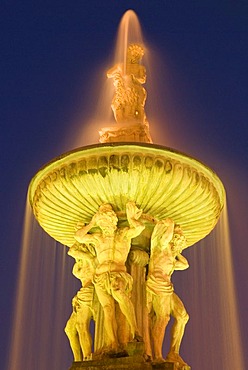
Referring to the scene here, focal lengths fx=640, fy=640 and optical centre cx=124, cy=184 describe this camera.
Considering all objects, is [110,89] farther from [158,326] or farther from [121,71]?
[158,326]

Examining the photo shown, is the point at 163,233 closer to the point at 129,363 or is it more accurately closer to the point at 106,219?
the point at 106,219

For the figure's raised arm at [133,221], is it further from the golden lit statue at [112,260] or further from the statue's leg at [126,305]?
the statue's leg at [126,305]

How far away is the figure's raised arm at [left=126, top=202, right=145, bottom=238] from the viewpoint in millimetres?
10195

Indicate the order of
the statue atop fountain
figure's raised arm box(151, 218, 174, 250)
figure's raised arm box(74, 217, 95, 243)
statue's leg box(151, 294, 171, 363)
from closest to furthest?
1. statue's leg box(151, 294, 171, 363)
2. figure's raised arm box(74, 217, 95, 243)
3. figure's raised arm box(151, 218, 174, 250)
4. the statue atop fountain

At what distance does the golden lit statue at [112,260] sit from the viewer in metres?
9.80

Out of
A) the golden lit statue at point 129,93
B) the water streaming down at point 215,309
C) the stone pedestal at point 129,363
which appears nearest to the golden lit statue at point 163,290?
the stone pedestal at point 129,363

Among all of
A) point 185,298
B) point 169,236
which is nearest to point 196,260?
point 185,298

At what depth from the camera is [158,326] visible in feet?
33.5

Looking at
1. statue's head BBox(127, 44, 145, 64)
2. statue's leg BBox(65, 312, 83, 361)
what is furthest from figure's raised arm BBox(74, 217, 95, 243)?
statue's head BBox(127, 44, 145, 64)

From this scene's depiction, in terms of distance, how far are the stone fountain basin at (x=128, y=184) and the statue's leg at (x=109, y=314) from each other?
55.0 inches

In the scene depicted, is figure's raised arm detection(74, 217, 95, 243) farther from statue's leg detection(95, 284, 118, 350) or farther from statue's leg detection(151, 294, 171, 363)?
statue's leg detection(151, 294, 171, 363)

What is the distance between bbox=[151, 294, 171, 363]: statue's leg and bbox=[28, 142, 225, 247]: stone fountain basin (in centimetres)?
128

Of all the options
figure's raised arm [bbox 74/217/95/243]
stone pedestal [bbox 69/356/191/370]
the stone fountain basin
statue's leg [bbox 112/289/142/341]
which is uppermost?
the stone fountain basin

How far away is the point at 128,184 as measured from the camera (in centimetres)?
1039
